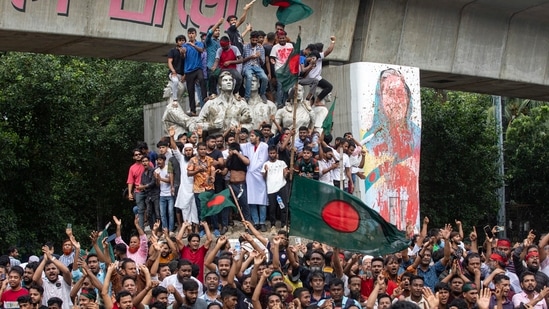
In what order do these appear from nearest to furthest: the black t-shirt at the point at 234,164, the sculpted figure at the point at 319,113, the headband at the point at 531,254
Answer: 1. the headband at the point at 531,254
2. the black t-shirt at the point at 234,164
3. the sculpted figure at the point at 319,113

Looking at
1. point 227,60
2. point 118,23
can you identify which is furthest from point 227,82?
point 118,23

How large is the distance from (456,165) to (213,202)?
16096mm

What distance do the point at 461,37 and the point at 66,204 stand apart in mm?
10145

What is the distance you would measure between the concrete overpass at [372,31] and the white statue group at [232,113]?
7.38 ft

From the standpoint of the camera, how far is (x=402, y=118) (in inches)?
854

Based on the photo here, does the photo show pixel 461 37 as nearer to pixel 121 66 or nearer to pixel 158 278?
pixel 121 66

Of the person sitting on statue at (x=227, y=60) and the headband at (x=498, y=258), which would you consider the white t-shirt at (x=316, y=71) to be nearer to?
the person sitting on statue at (x=227, y=60)

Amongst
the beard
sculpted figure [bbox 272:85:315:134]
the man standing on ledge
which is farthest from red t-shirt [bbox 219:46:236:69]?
the beard

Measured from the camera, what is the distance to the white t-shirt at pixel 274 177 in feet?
51.7

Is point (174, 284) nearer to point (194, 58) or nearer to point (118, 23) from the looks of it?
point (194, 58)

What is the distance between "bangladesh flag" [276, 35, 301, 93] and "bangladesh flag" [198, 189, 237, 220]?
196 cm

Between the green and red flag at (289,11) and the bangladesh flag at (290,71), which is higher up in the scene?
the green and red flag at (289,11)

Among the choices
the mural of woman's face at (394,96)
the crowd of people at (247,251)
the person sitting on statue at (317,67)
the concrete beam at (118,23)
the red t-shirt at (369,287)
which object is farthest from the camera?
the mural of woman's face at (394,96)

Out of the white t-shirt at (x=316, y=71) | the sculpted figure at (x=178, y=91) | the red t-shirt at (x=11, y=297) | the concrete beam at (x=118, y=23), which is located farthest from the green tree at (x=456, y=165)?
the red t-shirt at (x=11, y=297)
